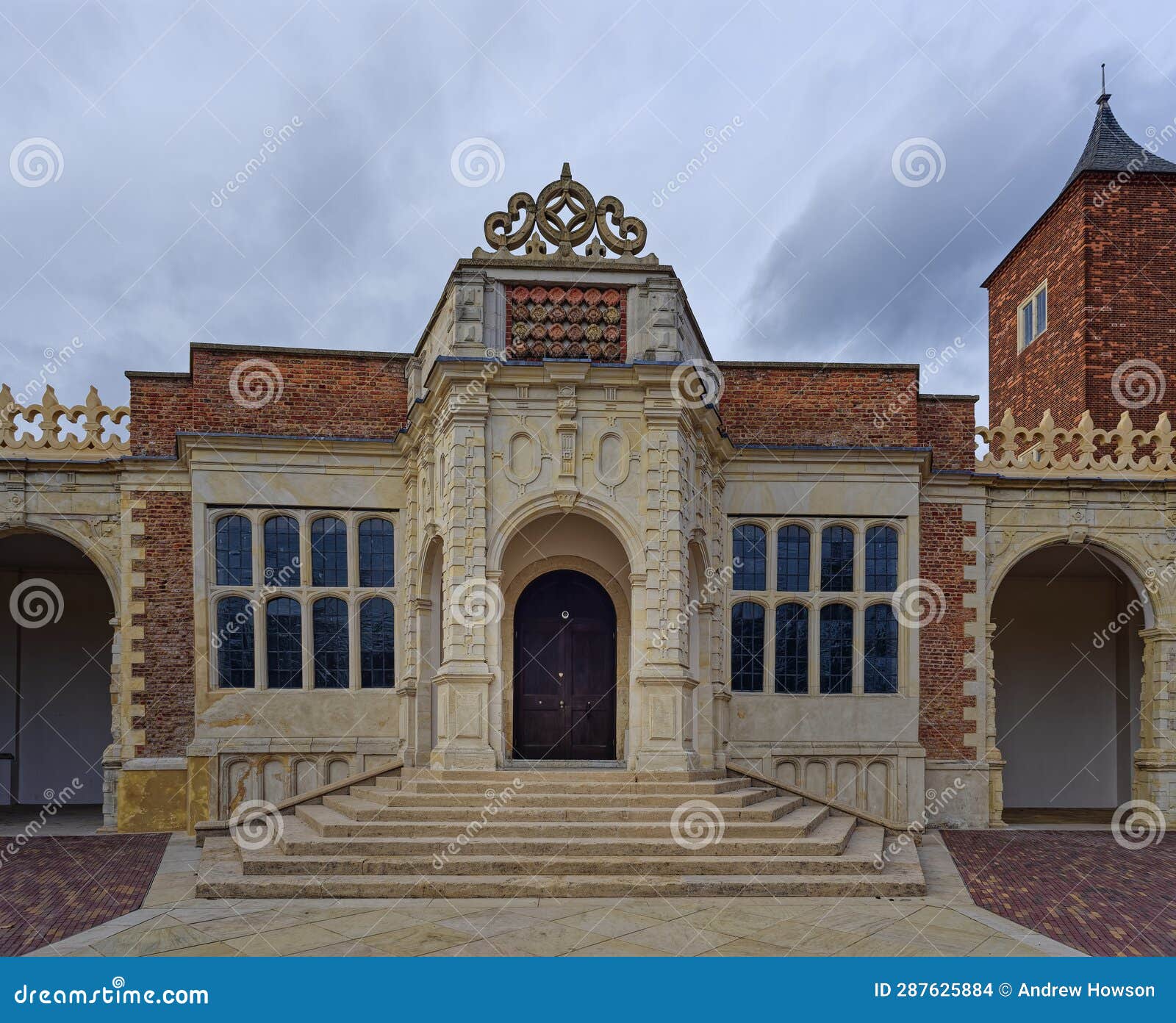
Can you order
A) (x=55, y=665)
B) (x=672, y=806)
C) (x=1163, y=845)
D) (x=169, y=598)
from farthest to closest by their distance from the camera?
(x=55, y=665) → (x=169, y=598) → (x=1163, y=845) → (x=672, y=806)

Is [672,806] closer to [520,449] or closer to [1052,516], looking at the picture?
[520,449]

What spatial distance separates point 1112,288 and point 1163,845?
10.9 m

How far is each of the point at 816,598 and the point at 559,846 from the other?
7079 mm

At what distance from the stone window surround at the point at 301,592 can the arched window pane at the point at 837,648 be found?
6493 mm

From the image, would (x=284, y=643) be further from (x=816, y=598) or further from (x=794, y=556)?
(x=816, y=598)

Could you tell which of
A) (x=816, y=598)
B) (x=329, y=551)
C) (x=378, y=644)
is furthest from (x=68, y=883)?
(x=816, y=598)

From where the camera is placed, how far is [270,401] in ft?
52.0

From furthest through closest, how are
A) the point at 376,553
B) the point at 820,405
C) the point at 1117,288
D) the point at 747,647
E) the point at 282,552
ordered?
the point at 1117,288 < the point at 820,405 < the point at 747,647 < the point at 376,553 < the point at 282,552

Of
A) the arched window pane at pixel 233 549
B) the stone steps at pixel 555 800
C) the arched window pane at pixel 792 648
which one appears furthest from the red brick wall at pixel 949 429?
the arched window pane at pixel 233 549

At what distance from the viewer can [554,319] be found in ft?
43.6

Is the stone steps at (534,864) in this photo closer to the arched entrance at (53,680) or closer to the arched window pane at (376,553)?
the arched window pane at (376,553)

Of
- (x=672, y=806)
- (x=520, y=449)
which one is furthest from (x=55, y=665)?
(x=672, y=806)

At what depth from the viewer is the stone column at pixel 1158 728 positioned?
52.8 ft

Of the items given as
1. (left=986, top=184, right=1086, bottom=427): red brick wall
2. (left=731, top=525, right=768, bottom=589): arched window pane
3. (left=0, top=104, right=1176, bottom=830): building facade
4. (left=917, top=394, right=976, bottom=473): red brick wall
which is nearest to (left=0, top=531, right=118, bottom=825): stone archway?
(left=0, top=104, right=1176, bottom=830): building facade
